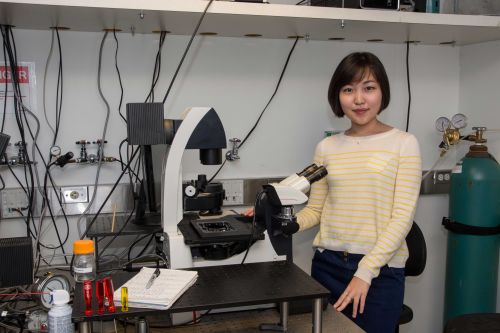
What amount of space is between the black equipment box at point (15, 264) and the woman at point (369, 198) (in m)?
0.87

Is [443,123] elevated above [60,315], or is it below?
above

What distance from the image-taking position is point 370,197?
151 centimetres

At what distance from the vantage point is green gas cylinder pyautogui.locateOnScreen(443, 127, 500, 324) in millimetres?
2029

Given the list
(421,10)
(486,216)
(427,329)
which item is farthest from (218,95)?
(427,329)

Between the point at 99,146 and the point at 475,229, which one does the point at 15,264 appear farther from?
the point at 475,229

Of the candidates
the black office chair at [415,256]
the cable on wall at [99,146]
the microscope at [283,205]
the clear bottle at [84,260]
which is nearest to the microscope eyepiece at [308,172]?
the microscope at [283,205]

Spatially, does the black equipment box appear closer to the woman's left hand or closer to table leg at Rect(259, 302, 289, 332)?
table leg at Rect(259, 302, 289, 332)

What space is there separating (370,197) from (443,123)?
0.95 metres

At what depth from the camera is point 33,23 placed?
1.78 meters

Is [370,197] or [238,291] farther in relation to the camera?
[370,197]

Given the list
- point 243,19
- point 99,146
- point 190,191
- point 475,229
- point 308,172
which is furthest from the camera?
point 475,229

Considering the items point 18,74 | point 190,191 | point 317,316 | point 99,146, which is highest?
point 18,74

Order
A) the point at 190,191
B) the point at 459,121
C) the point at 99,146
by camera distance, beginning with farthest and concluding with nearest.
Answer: the point at 459,121 → the point at 99,146 → the point at 190,191

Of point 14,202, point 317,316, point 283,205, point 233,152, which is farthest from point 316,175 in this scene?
point 14,202
